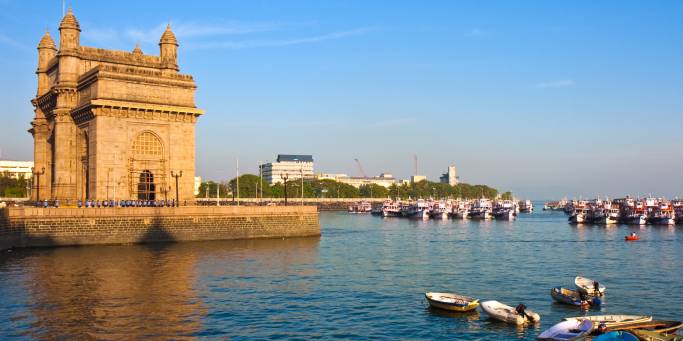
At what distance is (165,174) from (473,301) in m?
55.1

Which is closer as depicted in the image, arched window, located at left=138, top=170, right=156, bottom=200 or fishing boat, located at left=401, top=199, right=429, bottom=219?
arched window, located at left=138, top=170, right=156, bottom=200

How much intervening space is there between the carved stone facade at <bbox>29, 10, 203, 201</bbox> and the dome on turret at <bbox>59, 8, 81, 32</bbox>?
125 mm

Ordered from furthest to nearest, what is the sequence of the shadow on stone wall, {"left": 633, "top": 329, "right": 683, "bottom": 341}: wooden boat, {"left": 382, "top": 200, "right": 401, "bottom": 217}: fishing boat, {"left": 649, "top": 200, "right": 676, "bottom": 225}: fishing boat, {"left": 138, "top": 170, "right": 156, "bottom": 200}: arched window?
{"left": 382, "top": 200, "right": 401, "bottom": 217}: fishing boat < {"left": 649, "top": 200, "right": 676, "bottom": 225}: fishing boat < {"left": 138, "top": 170, "right": 156, "bottom": 200}: arched window < the shadow on stone wall < {"left": 633, "top": 329, "right": 683, "bottom": 341}: wooden boat

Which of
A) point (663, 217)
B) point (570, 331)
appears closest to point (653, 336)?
point (570, 331)

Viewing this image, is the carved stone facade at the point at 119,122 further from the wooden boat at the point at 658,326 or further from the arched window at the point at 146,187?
the wooden boat at the point at 658,326

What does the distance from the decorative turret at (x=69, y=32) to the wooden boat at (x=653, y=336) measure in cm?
7866

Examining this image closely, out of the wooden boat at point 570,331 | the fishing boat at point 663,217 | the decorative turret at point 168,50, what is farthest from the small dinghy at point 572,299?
the fishing boat at point 663,217

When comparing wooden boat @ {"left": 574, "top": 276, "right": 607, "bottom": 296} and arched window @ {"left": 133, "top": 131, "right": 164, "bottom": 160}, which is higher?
arched window @ {"left": 133, "top": 131, "right": 164, "bottom": 160}

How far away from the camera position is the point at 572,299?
1549 inches

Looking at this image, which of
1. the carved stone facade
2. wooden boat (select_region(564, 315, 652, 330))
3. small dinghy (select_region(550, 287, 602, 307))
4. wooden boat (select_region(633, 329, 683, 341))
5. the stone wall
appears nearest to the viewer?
wooden boat (select_region(633, 329, 683, 341))

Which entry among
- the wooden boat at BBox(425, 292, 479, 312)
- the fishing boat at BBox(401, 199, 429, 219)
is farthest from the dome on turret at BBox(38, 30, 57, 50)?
the fishing boat at BBox(401, 199, 429, 219)

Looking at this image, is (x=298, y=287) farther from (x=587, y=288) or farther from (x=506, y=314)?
(x=587, y=288)

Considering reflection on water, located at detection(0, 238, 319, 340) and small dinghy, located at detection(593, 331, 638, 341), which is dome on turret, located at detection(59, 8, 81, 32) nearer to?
reflection on water, located at detection(0, 238, 319, 340)

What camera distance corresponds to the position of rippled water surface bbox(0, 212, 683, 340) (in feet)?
111
